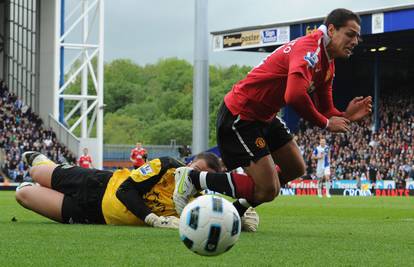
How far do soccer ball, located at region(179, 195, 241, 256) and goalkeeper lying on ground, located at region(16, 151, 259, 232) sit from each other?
127 inches

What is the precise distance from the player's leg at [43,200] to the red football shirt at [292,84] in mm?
2380

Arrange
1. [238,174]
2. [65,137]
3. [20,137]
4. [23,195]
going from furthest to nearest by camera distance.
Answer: [65,137]
[20,137]
[23,195]
[238,174]

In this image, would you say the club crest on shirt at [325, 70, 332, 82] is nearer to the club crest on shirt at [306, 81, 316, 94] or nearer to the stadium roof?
the club crest on shirt at [306, 81, 316, 94]

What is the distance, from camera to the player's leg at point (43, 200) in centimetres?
956

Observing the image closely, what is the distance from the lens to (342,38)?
314 inches

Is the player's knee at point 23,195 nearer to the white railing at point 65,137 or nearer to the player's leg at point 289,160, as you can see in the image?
the player's leg at point 289,160

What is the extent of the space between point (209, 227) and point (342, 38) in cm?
318

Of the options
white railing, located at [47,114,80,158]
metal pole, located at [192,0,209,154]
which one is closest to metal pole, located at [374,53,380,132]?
white railing, located at [47,114,80,158]

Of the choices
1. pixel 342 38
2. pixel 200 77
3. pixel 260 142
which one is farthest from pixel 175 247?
pixel 200 77

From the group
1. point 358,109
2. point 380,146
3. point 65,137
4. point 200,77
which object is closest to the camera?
point 358,109

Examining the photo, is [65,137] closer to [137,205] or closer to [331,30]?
[137,205]

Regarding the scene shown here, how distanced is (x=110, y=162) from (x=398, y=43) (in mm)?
41867

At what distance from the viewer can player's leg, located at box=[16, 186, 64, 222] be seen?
31.4ft

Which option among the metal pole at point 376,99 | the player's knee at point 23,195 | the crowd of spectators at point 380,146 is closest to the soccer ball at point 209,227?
the player's knee at point 23,195
